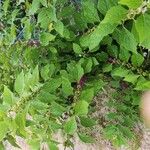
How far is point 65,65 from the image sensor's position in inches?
48.0

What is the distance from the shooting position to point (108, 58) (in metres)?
1.18

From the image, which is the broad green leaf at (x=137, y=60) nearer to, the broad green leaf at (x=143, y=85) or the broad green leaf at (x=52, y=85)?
the broad green leaf at (x=143, y=85)

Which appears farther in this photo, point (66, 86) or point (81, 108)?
point (66, 86)

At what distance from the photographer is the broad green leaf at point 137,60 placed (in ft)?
3.53

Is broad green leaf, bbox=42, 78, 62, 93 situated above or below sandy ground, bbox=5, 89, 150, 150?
above

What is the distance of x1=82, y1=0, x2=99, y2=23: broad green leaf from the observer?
102cm

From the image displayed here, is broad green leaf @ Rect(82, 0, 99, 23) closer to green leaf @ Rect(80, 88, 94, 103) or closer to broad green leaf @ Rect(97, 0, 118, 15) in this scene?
broad green leaf @ Rect(97, 0, 118, 15)

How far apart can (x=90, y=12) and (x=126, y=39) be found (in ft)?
0.51

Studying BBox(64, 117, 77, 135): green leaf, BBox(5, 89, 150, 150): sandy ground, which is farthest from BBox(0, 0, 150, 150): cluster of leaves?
BBox(5, 89, 150, 150): sandy ground

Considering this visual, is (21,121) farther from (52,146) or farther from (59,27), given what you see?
(59,27)

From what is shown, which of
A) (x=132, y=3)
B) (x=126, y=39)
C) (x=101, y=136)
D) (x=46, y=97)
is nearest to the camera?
(x=132, y=3)

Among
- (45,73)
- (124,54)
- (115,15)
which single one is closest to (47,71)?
(45,73)

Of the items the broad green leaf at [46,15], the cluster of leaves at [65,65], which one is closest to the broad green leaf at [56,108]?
the cluster of leaves at [65,65]

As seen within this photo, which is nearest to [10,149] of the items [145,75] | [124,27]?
[145,75]
